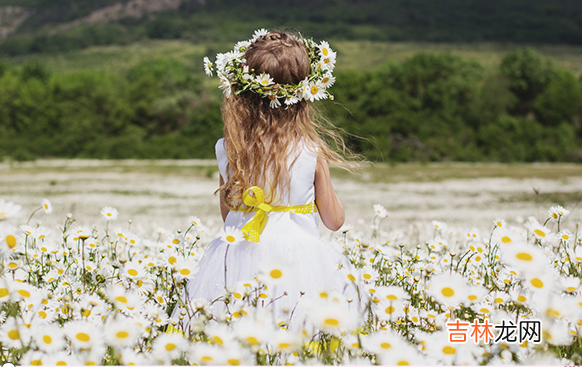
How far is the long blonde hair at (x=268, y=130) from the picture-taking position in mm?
3164

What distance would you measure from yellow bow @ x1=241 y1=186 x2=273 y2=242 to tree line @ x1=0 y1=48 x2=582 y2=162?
3797cm

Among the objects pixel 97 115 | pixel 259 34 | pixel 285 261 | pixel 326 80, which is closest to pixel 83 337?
pixel 285 261

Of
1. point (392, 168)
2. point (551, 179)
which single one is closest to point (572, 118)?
point (392, 168)

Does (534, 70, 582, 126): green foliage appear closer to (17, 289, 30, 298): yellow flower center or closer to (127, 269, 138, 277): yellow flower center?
(127, 269, 138, 277): yellow flower center

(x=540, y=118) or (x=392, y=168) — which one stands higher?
(x=540, y=118)

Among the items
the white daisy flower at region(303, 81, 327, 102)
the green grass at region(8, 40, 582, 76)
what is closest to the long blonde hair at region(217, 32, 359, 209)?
the white daisy flower at region(303, 81, 327, 102)

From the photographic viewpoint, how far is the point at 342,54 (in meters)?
135

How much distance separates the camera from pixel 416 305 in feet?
9.62

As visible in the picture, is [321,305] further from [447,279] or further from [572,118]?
[572,118]

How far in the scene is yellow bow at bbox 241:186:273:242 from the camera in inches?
115

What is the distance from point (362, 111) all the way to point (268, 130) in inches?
1811

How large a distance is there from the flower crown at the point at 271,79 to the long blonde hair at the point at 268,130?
0.22ft

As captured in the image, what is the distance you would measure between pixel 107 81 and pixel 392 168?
2003 inches

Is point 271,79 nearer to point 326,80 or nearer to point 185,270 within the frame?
point 326,80
